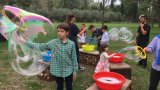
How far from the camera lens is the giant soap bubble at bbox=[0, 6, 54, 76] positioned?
4672mm

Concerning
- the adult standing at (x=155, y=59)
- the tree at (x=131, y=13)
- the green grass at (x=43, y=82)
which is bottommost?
the tree at (x=131, y=13)

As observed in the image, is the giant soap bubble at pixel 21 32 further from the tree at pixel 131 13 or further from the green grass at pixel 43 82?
the tree at pixel 131 13

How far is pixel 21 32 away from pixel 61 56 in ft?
2.66

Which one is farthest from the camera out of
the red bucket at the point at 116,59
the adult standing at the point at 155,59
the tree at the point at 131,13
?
the tree at the point at 131,13

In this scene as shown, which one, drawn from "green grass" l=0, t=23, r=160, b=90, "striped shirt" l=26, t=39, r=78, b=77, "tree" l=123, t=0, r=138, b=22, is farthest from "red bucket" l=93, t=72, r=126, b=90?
"tree" l=123, t=0, r=138, b=22

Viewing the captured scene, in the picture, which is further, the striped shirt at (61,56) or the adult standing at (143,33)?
the adult standing at (143,33)

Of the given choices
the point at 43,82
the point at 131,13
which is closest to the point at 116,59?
the point at 43,82

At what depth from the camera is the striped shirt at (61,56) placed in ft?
15.8

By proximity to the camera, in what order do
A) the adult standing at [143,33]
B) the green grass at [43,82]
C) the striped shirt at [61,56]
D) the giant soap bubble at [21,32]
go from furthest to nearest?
the adult standing at [143,33] → the green grass at [43,82] → the striped shirt at [61,56] → the giant soap bubble at [21,32]

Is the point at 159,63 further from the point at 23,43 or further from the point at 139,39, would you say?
the point at 139,39

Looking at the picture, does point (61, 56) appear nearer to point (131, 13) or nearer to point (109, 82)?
point (109, 82)

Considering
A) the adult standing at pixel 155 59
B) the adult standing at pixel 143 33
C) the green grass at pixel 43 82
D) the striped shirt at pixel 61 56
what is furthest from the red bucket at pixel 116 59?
the striped shirt at pixel 61 56

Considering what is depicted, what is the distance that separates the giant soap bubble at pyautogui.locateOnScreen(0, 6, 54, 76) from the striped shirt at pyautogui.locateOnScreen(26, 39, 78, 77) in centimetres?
38

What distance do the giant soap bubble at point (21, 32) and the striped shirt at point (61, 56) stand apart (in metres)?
0.38
